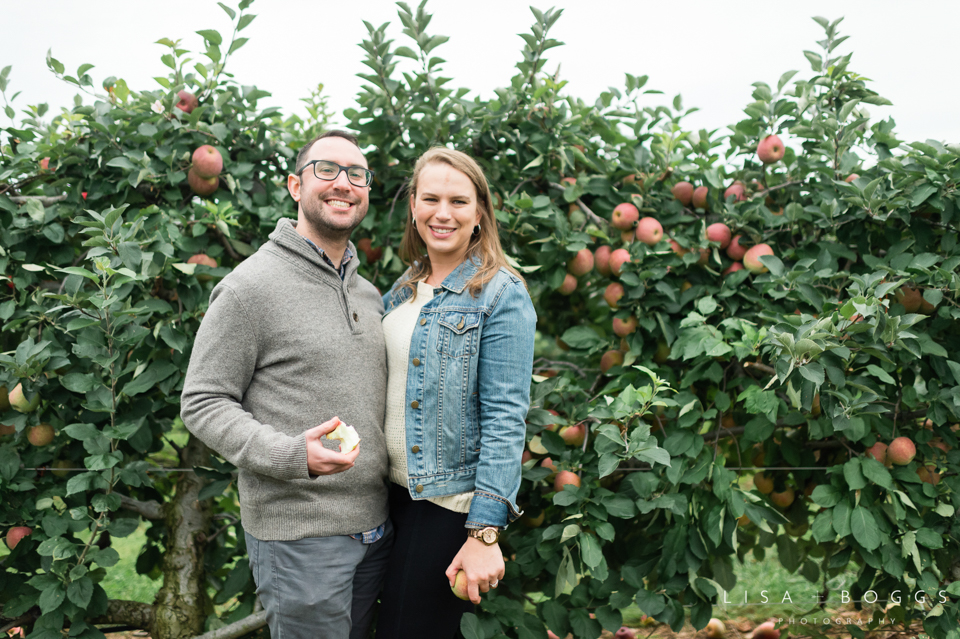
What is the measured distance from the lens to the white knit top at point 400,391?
166cm

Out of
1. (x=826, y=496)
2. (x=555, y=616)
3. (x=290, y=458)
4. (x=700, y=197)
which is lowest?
(x=555, y=616)

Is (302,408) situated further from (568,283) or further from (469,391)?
(568,283)

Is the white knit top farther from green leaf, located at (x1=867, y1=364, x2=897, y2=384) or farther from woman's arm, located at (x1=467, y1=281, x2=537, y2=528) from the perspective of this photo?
green leaf, located at (x1=867, y1=364, x2=897, y2=384)

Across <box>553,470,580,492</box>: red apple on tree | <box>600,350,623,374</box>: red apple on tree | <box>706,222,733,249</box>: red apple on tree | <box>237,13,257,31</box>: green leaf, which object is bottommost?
<box>553,470,580,492</box>: red apple on tree

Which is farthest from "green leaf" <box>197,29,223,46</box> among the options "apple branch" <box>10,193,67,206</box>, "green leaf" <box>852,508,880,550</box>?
"green leaf" <box>852,508,880,550</box>

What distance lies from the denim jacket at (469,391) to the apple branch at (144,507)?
140cm

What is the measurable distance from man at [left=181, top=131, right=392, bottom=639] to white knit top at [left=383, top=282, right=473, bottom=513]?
0.03 metres

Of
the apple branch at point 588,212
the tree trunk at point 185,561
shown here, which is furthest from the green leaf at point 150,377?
the apple branch at point 588,212

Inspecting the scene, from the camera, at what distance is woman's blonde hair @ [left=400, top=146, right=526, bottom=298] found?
1.71 metres

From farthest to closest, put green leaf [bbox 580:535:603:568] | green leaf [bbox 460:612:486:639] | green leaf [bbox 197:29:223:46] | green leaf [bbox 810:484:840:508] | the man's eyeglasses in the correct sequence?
green leaf [bbox 197:29:223:46] < green leaf [bbox 810:484:840:508] < green leaf [bbox 460:612:486:639] < green leaf [bbox 580:535:603:568] < the man's eyeglasses

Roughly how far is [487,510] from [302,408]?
0.50m

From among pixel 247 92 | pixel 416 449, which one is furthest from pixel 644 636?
pixel 247 92

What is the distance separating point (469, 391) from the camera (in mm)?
1660

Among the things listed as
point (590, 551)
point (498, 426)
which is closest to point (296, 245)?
point (498, 426)
